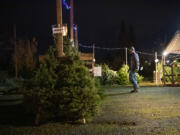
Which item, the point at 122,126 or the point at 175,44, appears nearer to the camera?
the point at 122,126

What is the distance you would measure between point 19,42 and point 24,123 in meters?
29.1

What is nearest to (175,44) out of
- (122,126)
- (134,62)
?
(134,62)

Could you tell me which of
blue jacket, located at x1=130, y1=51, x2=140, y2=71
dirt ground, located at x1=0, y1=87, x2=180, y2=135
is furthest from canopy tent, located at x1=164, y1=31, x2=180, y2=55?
dirt ground, located at x1=0, y1=87, x2=180, y2=135

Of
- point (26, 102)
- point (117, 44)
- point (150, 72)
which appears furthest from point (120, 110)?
point (117, 44)

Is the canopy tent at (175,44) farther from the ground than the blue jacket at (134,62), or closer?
farther from the ground

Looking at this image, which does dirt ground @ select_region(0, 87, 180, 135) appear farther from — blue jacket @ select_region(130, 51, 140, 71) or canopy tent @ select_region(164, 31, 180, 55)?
canopy tent @ select_region(164, 31, 180, 55)

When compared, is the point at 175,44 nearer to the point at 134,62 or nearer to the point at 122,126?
the point at 134,62

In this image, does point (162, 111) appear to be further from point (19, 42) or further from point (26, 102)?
point (19, 42)

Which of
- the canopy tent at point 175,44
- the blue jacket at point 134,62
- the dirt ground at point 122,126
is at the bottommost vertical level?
the dirt ground at point 122,126

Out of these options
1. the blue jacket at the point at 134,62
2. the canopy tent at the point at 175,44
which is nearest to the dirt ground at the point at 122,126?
the blue jacket at the point at 134,62

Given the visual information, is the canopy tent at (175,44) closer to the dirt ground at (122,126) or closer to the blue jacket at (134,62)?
the blue jacket at (134,62)

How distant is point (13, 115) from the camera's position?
6.01 m

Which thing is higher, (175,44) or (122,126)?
(175,44)

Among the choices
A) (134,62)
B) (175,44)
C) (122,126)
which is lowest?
(122,126)
